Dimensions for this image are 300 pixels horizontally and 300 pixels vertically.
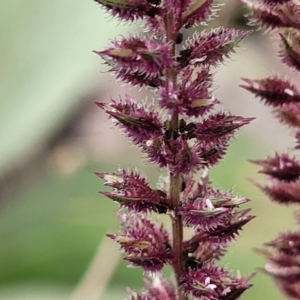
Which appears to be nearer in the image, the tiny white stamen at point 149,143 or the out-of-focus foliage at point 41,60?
the tiny white stamen at point 149,143

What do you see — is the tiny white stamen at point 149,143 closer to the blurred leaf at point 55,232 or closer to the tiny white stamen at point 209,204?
the tiny white stamen at point 209,204

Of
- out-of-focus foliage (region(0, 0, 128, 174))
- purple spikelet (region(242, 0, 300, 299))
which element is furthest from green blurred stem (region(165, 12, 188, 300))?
out-of-focus foliage (region(0, 0, 128, 174))

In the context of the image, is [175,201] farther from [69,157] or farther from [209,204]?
[69,157]

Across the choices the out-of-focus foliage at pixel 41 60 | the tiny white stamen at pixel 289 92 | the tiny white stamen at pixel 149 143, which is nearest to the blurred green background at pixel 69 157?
the out-of-focus foliage at pixel 41 60

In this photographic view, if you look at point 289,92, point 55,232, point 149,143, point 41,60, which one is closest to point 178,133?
point 149,143

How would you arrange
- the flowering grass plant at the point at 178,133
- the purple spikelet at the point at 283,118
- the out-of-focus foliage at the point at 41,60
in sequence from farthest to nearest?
the out-of-focus foliage at the point at 41,60, the purple spikelet at the point at 283,118, the flowering grass plant at the point at 178,133

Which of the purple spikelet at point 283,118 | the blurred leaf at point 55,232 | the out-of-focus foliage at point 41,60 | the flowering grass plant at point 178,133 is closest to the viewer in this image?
the flowering grass plant at point 178,133
